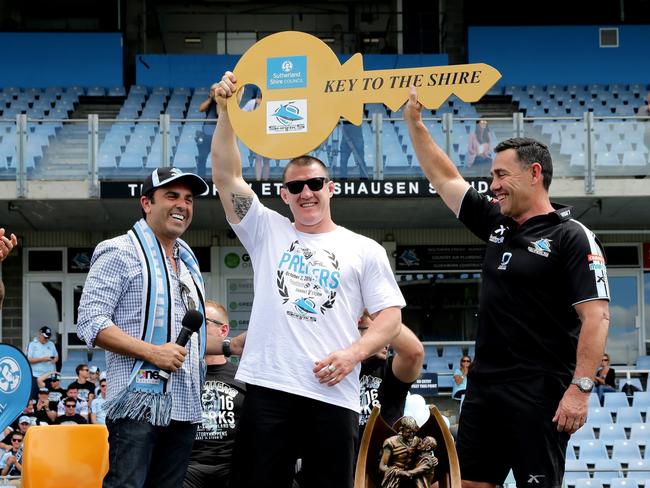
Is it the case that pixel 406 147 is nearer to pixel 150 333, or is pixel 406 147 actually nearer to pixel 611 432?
pixel 611 432

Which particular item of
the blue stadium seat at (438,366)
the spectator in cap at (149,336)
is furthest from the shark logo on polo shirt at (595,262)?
the blue stadium seat at (438,366)

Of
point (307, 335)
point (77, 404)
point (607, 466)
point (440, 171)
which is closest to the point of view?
point (307, 335)

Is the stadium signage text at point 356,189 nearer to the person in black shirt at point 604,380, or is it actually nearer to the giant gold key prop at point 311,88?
the person in black shirt at point 604,380

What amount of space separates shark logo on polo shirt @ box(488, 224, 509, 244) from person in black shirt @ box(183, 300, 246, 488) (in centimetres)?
208

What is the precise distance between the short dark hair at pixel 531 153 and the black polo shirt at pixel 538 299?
0.22 m

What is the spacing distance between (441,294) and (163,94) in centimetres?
662

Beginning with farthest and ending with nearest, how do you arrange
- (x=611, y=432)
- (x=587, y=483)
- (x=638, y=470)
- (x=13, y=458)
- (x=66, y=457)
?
(x=611, y=432) → (x=13, y=458) → (x=587, y=483) → (x=638, y=470) → (x=66, y=457)

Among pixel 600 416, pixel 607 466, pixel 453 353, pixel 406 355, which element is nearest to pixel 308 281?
pixel 406 355

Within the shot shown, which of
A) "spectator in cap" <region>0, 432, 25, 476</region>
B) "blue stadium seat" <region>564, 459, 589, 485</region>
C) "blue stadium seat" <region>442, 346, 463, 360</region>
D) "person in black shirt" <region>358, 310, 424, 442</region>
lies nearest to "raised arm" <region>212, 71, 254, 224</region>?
"person in black shirt" <region>358, 310, 424, 442</region>

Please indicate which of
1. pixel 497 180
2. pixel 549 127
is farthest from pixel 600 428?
pixel 497 180

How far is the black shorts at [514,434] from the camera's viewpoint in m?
4.98

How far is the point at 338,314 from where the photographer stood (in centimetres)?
478

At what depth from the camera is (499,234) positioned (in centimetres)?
525

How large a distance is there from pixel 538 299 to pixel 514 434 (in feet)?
2.07
